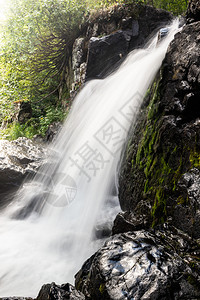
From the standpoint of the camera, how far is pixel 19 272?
2.68m

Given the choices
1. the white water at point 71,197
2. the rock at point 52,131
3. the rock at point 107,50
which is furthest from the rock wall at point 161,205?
the rock at point 52,131

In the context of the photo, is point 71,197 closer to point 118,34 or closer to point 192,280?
point 192,280

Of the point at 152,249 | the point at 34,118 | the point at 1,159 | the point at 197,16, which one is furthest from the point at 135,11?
the point at 152,249

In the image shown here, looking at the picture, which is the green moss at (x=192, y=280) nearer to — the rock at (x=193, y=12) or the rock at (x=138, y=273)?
the rock at (x=138, y=273)

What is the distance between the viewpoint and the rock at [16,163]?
4477 mm

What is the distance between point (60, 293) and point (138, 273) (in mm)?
657

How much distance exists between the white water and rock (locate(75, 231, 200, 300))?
3.20ft

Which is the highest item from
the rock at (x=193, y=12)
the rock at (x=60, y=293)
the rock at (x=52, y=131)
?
the rock at (x=52, y=131)

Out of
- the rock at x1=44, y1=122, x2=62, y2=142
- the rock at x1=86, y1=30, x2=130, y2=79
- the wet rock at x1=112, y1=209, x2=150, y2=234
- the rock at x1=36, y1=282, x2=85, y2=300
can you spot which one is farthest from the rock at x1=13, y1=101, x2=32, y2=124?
the rock at x1=36, y1=282, x2=85, y2=300

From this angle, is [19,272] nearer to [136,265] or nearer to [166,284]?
[136,265]

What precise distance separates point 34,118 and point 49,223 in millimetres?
6264

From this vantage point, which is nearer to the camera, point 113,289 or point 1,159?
point 113,289

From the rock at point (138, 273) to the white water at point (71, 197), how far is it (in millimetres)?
976

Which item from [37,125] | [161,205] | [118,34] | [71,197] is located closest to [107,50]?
[118,34]
